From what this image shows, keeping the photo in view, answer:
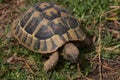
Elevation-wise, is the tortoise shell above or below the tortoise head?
above

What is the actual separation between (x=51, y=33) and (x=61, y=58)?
13.6 inches

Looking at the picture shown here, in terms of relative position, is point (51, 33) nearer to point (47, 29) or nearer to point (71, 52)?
point (47, 29)

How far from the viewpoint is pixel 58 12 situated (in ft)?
13.2

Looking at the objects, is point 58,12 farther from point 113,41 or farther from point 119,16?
point 119,16

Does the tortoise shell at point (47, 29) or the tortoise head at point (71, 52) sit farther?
the tortoise shell at point (47, 29)

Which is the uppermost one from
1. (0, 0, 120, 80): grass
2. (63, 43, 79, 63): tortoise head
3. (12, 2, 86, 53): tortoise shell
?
(12, 2, 86, 53): tortoise shell

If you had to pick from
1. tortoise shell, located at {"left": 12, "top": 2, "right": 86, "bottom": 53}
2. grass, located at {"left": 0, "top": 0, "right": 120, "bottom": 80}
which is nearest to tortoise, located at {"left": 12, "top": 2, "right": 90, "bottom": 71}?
tortoise shell, located at {"left": 12, "top": 2, "right": 86, "bottom": 53}

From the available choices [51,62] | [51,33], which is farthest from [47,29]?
[51,62]

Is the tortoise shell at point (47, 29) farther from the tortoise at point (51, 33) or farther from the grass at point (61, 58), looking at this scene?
the grass at point (61, 58)

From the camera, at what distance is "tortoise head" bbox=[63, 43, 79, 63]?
3670 mm

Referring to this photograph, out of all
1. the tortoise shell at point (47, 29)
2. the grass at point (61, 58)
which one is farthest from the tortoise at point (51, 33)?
the grass at point (61, 58)

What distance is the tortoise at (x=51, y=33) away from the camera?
3.81 metres

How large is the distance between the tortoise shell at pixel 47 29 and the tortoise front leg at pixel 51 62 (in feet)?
0.22

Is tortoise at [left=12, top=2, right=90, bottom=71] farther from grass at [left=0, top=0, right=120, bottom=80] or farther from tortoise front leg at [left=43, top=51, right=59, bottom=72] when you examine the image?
grass at [left=0, top=0, right=120, bottom=80]
